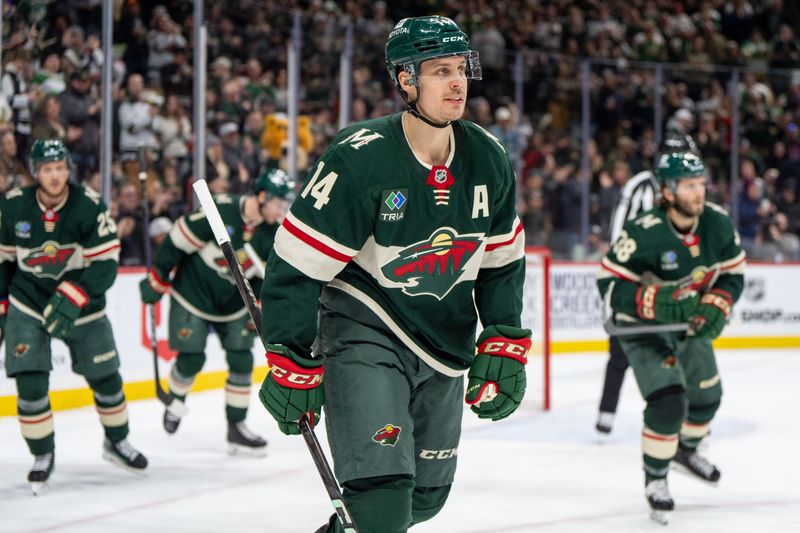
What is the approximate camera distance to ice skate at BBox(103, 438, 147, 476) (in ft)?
16.7

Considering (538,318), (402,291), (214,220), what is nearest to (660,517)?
(402,291)

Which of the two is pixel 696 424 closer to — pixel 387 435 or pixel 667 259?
pixel 667 259

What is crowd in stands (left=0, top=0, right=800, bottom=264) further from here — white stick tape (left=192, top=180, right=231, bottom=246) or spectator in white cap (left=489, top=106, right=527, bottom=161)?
white stick tape (left=192, top=180, right=231, bottom=246)

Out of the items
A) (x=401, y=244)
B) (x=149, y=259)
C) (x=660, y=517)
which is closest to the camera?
(x=401, y=244)

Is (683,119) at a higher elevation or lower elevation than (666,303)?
lower

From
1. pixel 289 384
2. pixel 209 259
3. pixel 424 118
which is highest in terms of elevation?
pixel 424 118

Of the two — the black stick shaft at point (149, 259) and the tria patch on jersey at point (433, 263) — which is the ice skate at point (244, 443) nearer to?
the black stick shaft at point (149, 259)

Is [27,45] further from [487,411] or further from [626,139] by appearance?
[626,139]

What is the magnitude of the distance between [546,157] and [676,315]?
617 cm

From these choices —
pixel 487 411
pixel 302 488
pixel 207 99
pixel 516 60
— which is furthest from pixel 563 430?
pixel 516 60

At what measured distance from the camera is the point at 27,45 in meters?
6.49

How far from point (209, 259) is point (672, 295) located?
7.77ft

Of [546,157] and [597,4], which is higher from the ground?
[597,4]

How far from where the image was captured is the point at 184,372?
5.97 m
